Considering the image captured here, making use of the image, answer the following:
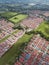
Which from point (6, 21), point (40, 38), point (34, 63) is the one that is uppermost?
point (34, 63)

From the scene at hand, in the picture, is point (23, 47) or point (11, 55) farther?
point (23, 47)

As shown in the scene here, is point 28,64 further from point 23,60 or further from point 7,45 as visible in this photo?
point 7,45

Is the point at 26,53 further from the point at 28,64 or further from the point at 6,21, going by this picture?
the point at 6,21

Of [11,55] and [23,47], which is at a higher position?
[11,55]

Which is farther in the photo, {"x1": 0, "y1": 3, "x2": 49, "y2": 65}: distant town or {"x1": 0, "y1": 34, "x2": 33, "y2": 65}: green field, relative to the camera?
{"x1": 0, "y1": 3, "x2": 49, "y2": 65}: distant town

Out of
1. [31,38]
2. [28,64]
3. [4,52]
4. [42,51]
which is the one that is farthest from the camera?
[31,38]

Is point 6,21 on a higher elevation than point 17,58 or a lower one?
lower

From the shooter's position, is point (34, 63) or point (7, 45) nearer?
point (34, 63)

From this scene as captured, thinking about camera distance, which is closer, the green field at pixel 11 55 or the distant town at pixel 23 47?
the green field at pixel 11 55

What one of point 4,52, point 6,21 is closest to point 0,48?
point 4,52

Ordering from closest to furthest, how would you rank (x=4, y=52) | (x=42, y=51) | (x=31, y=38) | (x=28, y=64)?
(x=28, y=64) → (x=4, y=52) → (x=42, y=51) → (x=31, y=38)
